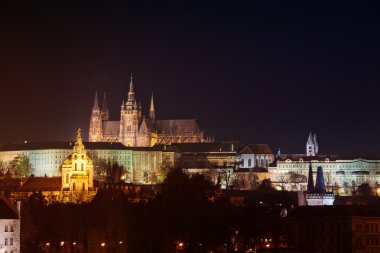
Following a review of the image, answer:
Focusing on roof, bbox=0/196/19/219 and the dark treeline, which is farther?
the dark treeline

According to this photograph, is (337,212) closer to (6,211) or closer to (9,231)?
(6,211)

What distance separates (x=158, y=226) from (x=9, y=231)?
17461 mm

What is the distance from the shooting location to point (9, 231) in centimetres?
7175

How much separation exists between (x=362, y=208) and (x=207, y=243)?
19.4 m

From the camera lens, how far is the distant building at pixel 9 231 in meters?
71.0

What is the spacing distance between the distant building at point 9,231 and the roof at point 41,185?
7869 cm

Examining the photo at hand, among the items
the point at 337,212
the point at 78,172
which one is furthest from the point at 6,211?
the point at 78,172

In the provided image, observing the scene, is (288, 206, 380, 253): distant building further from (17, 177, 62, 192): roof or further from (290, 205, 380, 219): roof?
(17, 177, 62, 192): roof

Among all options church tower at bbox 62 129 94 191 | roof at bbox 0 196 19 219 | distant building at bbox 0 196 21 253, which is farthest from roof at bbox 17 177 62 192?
distant building at bbox 0 196 21 253

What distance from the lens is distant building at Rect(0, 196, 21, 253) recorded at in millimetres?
71000

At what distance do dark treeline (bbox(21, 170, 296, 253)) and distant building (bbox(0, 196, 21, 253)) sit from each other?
5939 millimetres

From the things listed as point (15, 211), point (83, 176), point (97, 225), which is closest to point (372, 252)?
point (97, 225)

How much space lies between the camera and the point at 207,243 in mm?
85688

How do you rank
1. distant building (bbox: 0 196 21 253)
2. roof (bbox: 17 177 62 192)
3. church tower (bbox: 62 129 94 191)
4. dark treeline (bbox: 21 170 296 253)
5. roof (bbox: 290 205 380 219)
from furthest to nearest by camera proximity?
roof (bbox: 17 177 62 192) → church tower (bbox: 62 129 94 191) → roof (bbox: 290 205 380 219) → dark treeline (bbox: 21 170 296 253) → distant building (bbox: 0 196 21 253)
